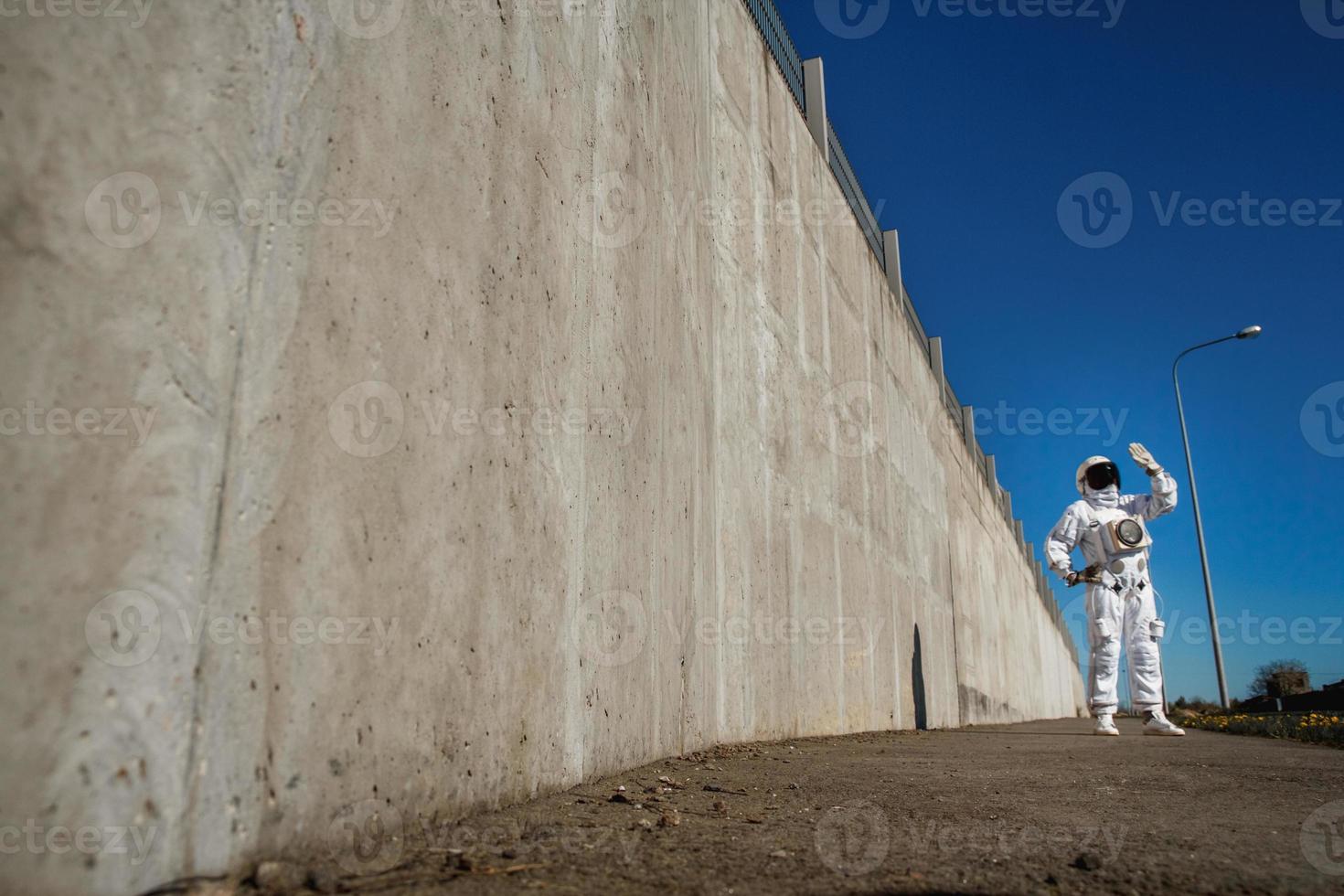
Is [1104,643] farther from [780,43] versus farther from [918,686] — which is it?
[780,43]

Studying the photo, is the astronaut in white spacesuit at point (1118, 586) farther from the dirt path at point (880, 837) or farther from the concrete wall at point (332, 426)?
the concrete wall at point (332, 426)

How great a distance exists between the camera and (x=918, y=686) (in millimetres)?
9789

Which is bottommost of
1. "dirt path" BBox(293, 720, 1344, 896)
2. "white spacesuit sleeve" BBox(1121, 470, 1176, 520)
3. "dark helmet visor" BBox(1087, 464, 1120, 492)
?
"dirt path" BBox(293, 720, 1344, 896)

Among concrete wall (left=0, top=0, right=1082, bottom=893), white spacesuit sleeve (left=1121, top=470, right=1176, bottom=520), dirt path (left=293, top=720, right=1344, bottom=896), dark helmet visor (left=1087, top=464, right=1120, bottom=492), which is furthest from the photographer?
dark helmet visor (left=1087, top=464, right=1120, bottom=492)

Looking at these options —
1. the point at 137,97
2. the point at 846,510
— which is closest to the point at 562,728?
the point at 137,97

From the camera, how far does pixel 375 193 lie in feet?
6.35

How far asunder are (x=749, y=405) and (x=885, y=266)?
7.47 meters

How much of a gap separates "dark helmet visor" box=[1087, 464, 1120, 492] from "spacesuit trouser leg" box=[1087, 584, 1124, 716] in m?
A: 1.10

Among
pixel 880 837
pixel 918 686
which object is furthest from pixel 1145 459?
pixel 880 837

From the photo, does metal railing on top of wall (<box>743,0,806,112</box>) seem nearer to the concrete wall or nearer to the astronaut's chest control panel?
the concrete wall

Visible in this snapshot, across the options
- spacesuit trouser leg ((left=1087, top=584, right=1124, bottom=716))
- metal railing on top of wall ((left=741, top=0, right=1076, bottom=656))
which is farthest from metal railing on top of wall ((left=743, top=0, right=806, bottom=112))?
spacesuit trouser leg ((left=1087, top=584, right=1124, bottom=716))

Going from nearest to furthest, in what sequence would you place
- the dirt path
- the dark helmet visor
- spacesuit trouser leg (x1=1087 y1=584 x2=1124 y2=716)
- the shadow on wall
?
the dirt path < spacesuit trouser leg (x1=1087 y1=584 x2=1124 y2=716) < the dark helmet visor < the shadow on wall

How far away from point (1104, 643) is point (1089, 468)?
5.67ft

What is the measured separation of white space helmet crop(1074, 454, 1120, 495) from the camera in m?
8.76
